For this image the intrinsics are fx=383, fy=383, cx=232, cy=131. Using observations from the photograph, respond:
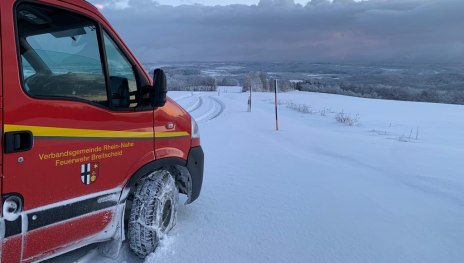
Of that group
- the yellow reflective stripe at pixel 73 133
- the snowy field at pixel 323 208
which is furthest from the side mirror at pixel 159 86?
the snowy field at pixel 323 208

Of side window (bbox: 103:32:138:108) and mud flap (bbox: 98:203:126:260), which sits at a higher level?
side window (bbox: 103:32:138:108)

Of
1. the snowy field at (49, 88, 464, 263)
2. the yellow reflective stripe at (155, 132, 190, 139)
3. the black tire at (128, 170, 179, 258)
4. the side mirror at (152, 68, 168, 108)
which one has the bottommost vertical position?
the snowy field at (49, 88, 464, 263)

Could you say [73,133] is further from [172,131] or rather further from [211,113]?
[211,113]

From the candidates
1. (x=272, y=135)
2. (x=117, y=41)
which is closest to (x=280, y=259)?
(x=117, y=41)

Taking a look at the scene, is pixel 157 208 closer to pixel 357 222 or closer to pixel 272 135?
pixel 357 222

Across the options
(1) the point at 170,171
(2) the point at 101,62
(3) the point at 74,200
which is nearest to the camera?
(3) the point at 74,200

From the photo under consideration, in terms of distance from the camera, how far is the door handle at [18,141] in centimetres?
227

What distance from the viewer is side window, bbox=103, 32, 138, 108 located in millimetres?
3082

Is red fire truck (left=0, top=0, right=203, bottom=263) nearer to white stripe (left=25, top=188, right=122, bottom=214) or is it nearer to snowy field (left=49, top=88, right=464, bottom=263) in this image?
white stripe (left=25, top=188, right=122, bottom=214)

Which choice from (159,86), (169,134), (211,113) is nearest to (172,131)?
(169,134)

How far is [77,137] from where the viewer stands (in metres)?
2.66

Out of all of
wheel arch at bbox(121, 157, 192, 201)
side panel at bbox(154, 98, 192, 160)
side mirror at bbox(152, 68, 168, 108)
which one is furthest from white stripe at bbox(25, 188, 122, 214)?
side mirror at bbox(152, 68, 168, 108)

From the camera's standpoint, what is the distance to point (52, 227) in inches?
104

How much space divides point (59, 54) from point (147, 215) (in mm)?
1512
